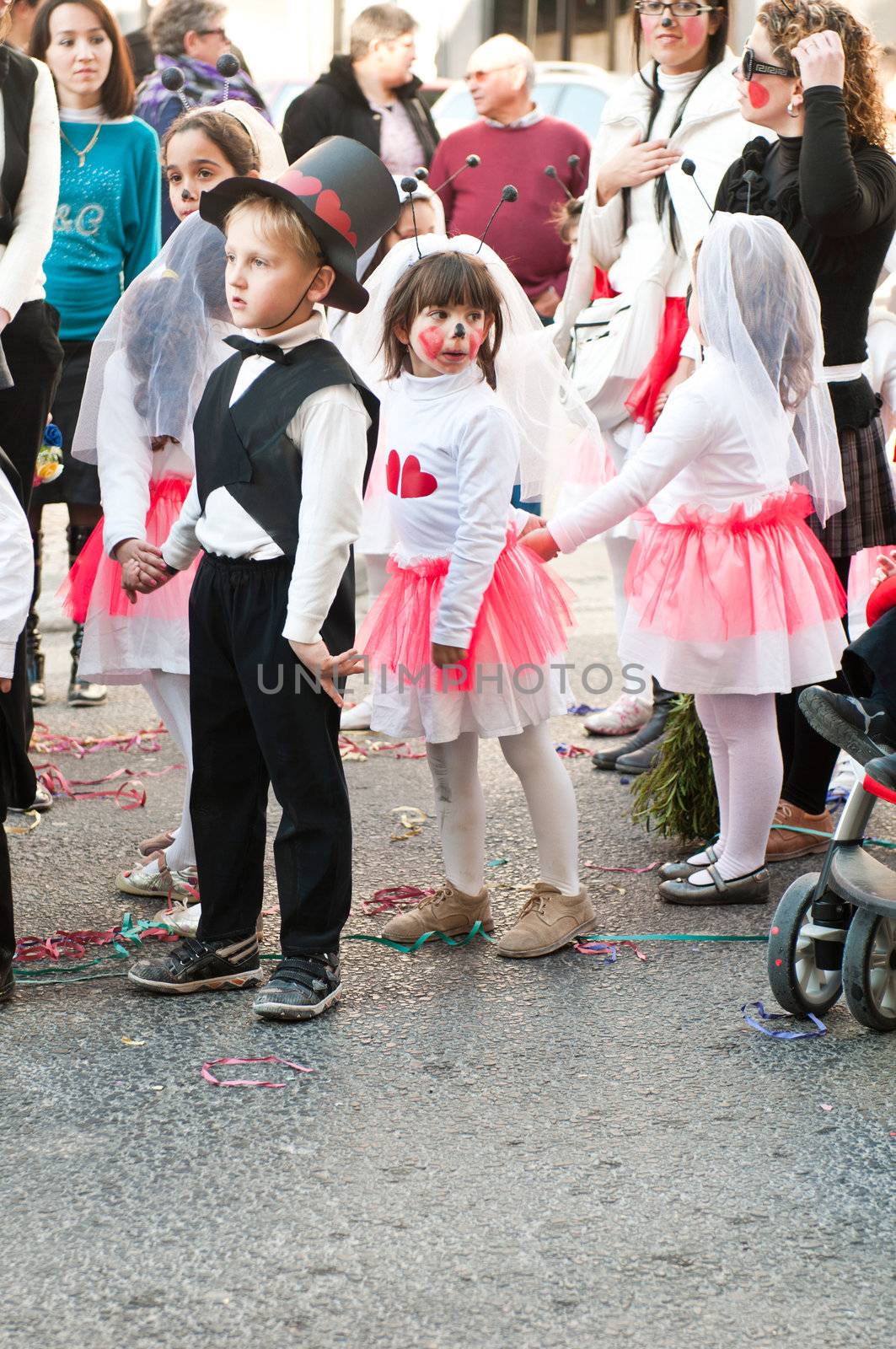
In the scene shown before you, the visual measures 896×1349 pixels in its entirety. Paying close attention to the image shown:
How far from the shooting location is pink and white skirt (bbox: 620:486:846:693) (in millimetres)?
3672

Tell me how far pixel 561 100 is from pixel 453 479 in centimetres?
973

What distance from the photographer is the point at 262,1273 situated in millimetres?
2271

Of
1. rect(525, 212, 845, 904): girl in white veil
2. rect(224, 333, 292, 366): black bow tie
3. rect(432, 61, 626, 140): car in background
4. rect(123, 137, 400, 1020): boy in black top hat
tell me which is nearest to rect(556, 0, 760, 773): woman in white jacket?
rect(525, 212, 845, 904): girl in white veil

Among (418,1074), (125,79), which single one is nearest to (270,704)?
(418,1074)

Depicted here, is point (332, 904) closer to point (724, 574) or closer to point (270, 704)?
point (270, 704)

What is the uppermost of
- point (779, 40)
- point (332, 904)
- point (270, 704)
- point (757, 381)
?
point (779, 40)

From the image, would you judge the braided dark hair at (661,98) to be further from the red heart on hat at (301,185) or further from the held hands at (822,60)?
the red heart on hat at (301,185)

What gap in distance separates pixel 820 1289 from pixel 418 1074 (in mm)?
910

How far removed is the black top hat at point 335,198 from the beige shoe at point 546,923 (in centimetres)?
138

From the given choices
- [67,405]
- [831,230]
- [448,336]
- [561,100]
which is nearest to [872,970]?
[448,336]

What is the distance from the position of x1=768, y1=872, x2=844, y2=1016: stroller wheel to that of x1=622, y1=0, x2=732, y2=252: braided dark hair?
2.44 m

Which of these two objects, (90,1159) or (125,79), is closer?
(90,1159)

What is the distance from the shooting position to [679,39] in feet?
15.5

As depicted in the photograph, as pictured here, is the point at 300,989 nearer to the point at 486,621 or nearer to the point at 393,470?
the point at 486,621
